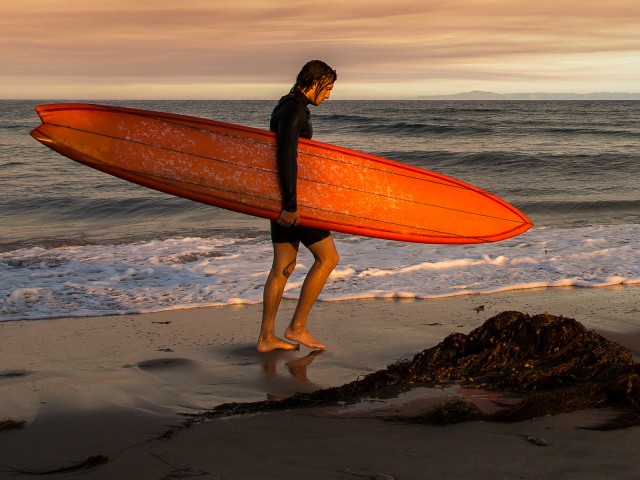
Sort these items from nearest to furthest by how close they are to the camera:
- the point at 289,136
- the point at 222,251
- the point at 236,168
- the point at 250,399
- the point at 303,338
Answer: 1. the point at 250,399
2. the point at 289,136
3. the point at 303,338
4. the point at 236,168
5. the point at 222,251

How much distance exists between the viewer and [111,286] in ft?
23.0

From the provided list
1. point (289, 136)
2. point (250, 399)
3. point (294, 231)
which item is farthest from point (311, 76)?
point (250, 399)

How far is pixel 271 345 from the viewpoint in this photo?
4840mm

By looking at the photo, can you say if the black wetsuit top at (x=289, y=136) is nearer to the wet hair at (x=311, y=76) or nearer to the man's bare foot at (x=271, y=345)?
the wet hair at (x=311, y=76)

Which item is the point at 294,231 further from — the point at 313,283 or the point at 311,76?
the point at 311,76

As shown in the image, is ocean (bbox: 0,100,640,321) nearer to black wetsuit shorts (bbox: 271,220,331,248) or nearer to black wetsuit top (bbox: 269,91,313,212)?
black wetsuit shorts (bbox: 271,220,331,248)

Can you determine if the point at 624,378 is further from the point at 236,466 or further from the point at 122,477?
the point at 122,477

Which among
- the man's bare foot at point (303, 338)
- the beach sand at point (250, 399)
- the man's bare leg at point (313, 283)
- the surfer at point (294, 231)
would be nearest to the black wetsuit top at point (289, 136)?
the surfer at point (294, 231)

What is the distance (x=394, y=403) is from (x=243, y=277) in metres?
3.79

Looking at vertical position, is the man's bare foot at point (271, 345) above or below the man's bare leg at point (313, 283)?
below

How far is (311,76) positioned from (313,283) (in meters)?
1.23

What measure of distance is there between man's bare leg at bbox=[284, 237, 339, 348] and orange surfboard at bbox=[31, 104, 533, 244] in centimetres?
22

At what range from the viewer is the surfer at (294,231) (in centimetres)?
444

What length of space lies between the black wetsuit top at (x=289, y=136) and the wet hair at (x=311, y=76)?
0.04 m
